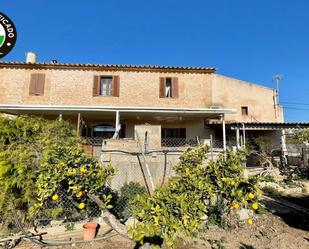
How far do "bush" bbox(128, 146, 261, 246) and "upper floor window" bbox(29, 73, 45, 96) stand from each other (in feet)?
42.0

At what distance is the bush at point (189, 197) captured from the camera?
3.12 metres

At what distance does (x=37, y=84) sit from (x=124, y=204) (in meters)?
11.5

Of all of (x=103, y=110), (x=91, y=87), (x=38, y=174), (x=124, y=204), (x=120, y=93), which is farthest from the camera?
(x=120, y=93)

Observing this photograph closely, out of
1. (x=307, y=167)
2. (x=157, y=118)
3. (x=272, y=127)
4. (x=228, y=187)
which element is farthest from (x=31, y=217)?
(x=272, y=127)

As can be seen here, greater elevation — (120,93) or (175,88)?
(175,88)

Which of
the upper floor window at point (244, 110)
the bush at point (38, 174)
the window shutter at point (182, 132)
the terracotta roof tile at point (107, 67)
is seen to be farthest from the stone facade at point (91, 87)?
the bush at point (38, 174)

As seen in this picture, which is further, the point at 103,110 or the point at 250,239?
the point at 103,110

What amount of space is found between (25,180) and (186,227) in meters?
3.34

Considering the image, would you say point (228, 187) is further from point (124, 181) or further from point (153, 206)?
point (124, 181)

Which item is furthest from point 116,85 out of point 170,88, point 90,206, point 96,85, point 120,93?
point 90,206

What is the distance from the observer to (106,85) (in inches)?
594

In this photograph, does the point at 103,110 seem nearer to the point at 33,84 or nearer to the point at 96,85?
the point at 96,85

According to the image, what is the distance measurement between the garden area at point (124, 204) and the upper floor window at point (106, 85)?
8513mm

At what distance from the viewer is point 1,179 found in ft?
13.7
